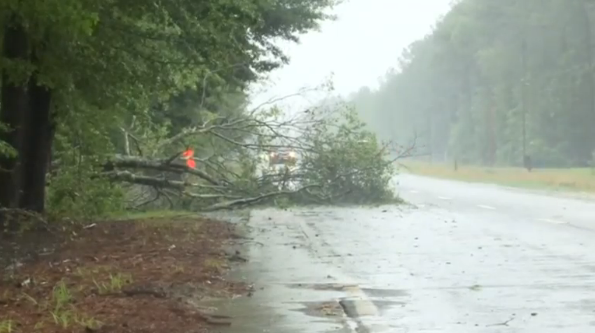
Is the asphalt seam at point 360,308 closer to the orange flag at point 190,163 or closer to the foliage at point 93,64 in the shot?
the foliage at point 93,64

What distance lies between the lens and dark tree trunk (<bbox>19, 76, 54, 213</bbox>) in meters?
17.4

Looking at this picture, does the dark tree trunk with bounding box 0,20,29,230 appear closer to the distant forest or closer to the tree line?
the tree line

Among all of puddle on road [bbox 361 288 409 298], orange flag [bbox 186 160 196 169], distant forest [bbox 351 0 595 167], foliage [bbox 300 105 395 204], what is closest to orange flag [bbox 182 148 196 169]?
orange flag [bbox 186 160 196 169]

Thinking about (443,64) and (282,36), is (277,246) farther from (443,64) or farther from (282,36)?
(443,64)

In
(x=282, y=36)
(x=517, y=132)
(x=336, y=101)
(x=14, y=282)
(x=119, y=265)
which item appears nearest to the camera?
(x=14, y=282)

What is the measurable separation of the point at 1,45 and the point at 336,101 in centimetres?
1426

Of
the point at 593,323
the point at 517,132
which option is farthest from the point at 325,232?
the point at 517,132

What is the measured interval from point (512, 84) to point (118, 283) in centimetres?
7984

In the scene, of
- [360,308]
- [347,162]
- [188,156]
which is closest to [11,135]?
[188,156]

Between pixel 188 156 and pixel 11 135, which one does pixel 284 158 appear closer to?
pixel 188 156

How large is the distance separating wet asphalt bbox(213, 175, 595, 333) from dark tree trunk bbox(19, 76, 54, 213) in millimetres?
3739

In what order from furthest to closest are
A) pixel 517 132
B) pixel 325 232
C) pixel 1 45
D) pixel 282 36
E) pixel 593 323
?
pixel 517 132
pixel 282 36
pixel 325 232
pixel 1 45
pixel 593 323

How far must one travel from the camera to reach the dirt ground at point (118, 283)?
346 inches

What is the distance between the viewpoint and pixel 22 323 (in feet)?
28.5
